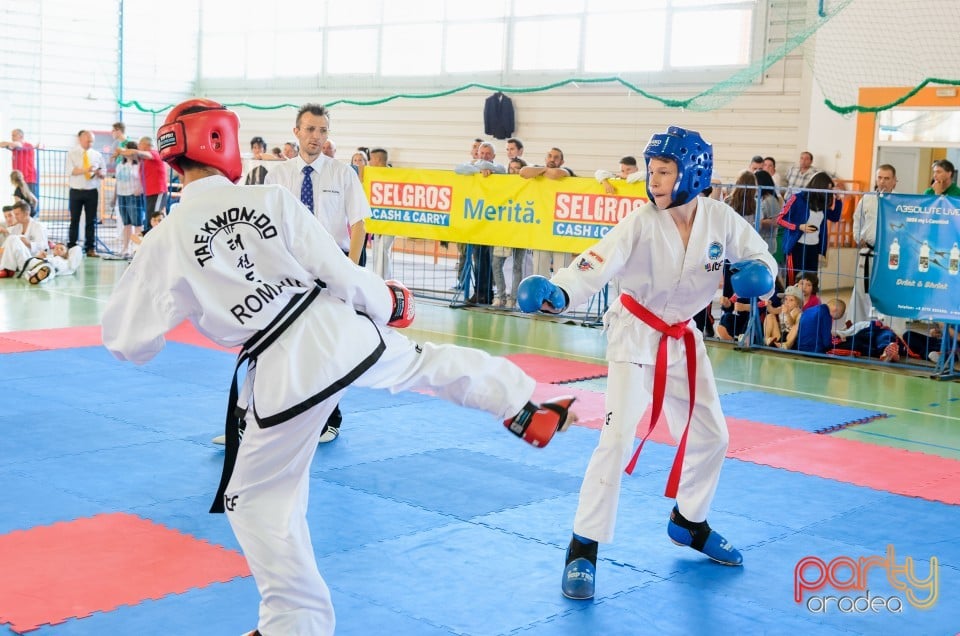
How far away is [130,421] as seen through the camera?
667 cm

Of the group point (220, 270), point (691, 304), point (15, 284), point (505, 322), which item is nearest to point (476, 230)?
point (505, 322)

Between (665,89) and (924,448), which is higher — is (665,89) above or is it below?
above

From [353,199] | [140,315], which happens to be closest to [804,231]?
[353,199]

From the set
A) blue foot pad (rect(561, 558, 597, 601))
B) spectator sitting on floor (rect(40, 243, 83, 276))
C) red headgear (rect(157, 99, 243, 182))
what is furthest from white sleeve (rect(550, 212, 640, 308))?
spectator sitting on floor (rect(40, 243, 83, 276))

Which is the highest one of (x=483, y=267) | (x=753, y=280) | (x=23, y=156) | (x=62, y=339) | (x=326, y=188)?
(x=23, y=156)

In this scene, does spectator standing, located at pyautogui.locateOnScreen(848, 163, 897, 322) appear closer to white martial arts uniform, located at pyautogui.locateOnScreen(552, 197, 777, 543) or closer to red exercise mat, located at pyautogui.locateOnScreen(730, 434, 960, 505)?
red exercise mat, located at pyautogui.locateOnScreen(730, 434, 960, 505)

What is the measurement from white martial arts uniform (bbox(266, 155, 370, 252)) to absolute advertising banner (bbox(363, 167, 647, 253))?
467 cm

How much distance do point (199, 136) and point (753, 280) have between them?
2.41 m

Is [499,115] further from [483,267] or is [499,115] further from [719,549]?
[719,549]

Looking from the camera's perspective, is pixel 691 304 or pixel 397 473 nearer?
pixel 691 304

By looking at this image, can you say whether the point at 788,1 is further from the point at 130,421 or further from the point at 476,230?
the point at 130,421

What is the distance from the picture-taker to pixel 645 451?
257 inches

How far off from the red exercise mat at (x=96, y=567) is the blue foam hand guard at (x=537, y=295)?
1645mm

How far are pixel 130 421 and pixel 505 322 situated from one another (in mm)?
5768
